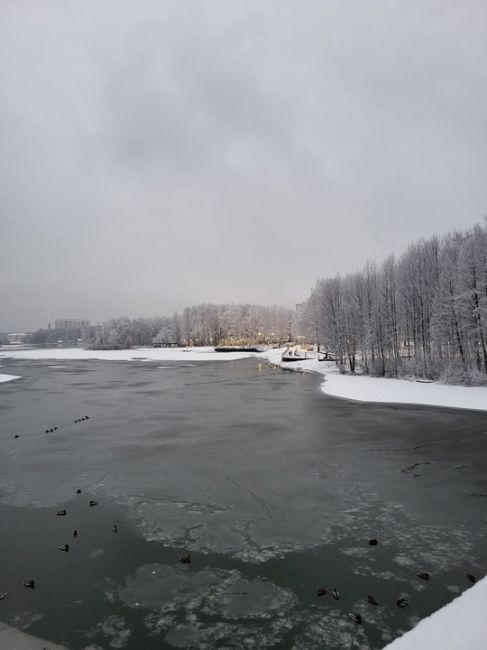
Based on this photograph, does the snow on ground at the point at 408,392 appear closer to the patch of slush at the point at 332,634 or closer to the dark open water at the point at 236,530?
the dark open water at the point at 236,530

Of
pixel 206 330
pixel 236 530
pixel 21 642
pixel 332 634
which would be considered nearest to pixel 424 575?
pixel 332 634

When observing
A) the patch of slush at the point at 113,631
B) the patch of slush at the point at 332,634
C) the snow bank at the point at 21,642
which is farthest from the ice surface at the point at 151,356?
the patch of slush at the point at 332,634

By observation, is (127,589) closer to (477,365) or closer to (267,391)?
(267,391)

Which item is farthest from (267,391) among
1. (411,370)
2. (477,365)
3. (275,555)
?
Answer: (275,555)

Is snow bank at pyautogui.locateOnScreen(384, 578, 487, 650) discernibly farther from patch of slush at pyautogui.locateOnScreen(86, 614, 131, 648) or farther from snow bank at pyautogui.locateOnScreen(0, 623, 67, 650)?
snow bank at pyautogui.locateOnScreen(0, 623, 67, 650)

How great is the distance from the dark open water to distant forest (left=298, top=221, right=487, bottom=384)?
20.3m

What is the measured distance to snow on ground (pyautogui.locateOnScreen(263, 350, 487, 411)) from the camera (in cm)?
2923

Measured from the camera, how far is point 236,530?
32.0 ft

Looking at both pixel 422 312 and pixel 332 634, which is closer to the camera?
pixel 332 634

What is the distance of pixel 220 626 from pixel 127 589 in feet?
6.91

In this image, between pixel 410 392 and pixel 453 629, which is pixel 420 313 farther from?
pixel 453 629

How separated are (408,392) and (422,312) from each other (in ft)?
62.1

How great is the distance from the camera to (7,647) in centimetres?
598

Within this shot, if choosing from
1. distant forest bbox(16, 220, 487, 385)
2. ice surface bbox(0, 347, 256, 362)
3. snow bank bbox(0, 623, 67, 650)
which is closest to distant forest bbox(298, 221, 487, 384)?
distant forest bbox(16, 220, 487, 385)
